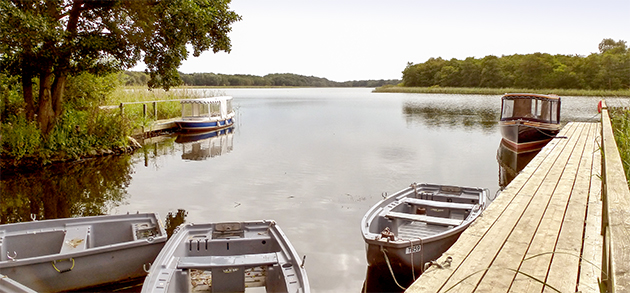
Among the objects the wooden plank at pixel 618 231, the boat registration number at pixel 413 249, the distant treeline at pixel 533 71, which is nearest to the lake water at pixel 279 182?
the boat registration number at pixel 413 249

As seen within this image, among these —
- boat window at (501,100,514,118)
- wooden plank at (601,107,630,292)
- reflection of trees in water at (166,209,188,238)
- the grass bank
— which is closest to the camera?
wooden plank at (601,107,630,292)

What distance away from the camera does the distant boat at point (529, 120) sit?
19.0 m

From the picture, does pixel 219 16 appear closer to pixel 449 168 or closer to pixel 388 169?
pixel 388 169

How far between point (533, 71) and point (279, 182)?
320 feet

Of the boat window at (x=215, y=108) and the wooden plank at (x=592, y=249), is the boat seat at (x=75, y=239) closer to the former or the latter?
the wooden plank at (x=592, y=249)

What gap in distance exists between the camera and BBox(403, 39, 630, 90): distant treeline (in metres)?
83.1

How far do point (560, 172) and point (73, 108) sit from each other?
614 inches

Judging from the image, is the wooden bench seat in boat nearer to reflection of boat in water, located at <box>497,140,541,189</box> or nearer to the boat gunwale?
the boat gunwale

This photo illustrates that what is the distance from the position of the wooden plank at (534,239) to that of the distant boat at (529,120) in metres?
12.2

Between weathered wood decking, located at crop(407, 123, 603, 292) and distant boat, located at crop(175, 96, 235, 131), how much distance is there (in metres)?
20.9

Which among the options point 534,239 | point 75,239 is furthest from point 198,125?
point 534,239

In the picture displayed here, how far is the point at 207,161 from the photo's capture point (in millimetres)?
18203

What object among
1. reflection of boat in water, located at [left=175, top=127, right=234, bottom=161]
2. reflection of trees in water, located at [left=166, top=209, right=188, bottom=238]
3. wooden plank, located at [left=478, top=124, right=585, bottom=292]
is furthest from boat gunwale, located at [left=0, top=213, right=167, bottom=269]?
reflection of boat in water, located at [left=175, top=127, right=234, bottom=161]

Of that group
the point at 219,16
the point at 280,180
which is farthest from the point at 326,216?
the point at 219,16
